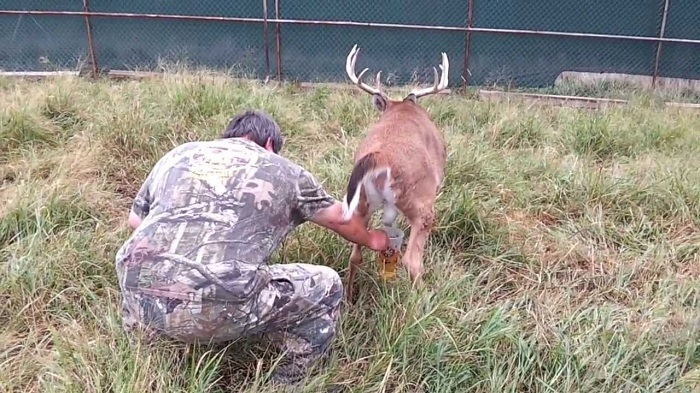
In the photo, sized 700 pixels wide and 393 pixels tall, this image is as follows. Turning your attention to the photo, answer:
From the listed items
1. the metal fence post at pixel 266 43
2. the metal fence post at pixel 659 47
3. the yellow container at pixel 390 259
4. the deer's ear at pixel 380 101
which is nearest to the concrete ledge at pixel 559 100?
the metal fence post at pixel 659 47

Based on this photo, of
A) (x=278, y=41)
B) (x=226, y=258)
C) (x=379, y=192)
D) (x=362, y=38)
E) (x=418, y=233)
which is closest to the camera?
(x=226, y=258)

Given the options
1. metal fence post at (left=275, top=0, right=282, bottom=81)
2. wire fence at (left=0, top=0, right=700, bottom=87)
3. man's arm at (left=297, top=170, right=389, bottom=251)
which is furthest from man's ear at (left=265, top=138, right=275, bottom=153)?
wire fence at (left=0, top=0, right=700, bottom=87)

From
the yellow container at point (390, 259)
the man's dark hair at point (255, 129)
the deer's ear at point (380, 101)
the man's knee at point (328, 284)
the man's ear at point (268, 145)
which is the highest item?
the man's dark hair at point (255, 129)

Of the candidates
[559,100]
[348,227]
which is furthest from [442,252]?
[559,100]

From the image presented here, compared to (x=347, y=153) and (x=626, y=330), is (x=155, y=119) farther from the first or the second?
(x=626, y=330)

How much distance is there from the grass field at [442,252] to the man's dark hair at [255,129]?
833 millimetres

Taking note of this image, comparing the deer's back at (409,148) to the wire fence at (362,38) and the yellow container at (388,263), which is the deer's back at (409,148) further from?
the wire fence at (362,38)

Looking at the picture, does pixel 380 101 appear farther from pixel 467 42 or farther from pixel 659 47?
pixel 659 47

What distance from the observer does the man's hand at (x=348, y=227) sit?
11.3 feet

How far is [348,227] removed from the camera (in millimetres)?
3523

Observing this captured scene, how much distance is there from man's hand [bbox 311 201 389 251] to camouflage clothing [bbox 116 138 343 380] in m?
0.04

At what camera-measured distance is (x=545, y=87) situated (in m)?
10.8

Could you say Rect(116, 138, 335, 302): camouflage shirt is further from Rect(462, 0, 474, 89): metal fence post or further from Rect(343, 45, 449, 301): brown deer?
Rect(462, 0, 474, 89): metal fence post

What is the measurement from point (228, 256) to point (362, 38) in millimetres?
8271
